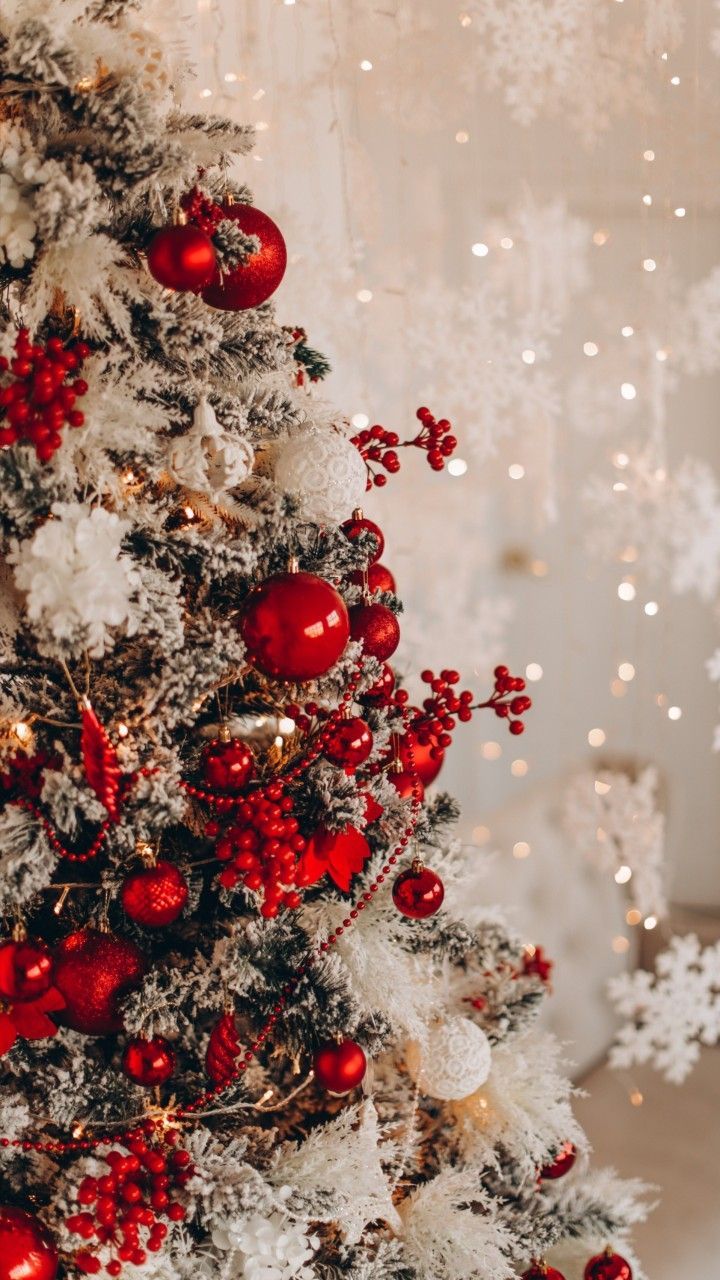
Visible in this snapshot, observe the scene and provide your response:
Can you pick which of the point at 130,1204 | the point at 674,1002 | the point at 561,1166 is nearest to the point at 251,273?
the point at 130,1204

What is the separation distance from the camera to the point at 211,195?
2.51 feet

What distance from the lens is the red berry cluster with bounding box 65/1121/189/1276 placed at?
0.72m

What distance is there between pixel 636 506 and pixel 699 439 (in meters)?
0.14

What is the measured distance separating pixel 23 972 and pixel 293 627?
316 millimetres

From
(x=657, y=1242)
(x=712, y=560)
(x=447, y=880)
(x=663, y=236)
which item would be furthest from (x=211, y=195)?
(x=657, y=1242)

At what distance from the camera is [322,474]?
74cm

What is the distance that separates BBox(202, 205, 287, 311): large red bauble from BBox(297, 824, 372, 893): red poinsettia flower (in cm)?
41

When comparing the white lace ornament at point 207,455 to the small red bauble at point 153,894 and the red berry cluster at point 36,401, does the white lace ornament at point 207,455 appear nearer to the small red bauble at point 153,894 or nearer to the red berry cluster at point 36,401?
the red berry cluster at point 36,401

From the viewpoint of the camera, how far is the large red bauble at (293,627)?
699mm

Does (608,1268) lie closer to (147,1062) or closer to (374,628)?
(147,1062)

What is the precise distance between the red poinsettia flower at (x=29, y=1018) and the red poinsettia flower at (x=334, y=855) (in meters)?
0.20

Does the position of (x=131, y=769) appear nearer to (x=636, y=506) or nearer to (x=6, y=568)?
(x=6, y=568)

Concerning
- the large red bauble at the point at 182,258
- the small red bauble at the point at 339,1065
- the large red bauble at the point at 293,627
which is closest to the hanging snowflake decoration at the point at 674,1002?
the small red bauble at the point at 339,1065

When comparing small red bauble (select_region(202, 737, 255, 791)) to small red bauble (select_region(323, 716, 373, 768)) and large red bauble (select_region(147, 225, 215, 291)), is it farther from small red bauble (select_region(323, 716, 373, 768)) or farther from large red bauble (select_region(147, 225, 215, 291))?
large red bauble (select_region(147, 225, 215, 291))
